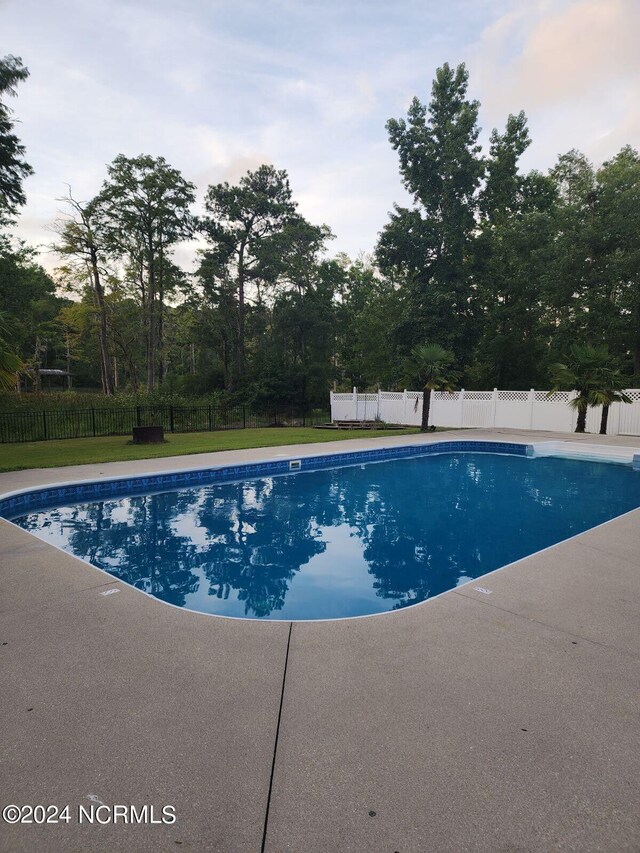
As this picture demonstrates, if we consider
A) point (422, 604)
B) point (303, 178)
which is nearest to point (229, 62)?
point (422, 604)

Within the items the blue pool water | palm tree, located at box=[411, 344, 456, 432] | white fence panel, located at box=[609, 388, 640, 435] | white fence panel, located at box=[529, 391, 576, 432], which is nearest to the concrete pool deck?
→ the blue pool water

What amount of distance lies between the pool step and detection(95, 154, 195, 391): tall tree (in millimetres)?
20241

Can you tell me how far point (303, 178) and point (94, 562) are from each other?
3174 cm

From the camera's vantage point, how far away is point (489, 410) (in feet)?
64.6

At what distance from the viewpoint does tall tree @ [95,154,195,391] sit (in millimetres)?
24109

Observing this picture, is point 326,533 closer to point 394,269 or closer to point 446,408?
point 446,408

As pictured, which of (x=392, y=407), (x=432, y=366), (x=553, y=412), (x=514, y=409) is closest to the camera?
(x=432, y=366)

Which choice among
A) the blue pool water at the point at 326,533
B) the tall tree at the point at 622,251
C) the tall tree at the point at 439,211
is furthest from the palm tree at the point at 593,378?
the tall tree at the point at 439,211

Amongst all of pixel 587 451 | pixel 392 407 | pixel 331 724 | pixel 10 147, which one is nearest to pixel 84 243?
pixel 10 147

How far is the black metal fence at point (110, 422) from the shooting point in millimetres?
14734

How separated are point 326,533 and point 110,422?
13359 mm

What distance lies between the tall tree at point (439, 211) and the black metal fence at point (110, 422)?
9.44 meters

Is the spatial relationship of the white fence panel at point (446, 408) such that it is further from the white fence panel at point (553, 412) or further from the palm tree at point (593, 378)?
the palm tree at point (593, 378)

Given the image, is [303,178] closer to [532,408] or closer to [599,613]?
[532,408]
